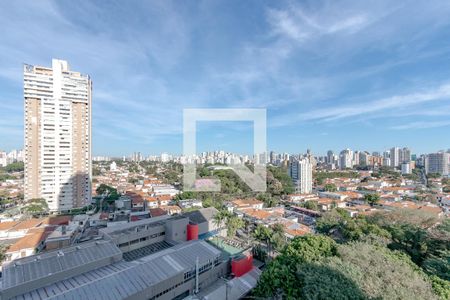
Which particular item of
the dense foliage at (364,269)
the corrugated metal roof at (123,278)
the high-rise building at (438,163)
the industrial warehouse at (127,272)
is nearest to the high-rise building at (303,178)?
the dense foliage at (364,269)

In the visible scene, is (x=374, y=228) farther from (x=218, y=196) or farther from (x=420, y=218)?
(x=218, y=196)

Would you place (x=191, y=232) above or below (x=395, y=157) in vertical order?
below

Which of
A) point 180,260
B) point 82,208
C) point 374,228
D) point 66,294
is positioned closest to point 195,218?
point 180,260

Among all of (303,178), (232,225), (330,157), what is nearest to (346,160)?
(330,157)

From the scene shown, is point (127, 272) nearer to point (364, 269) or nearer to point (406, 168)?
point (364, 269)

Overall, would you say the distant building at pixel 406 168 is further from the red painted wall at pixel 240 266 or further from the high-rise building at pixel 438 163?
the red painted wall at pixel 240 266

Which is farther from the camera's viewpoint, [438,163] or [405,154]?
[405,154]

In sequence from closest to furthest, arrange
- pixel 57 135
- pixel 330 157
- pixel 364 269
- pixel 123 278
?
1. pixel 364 269
2. pixel 123 278
3. pixel 57 135
4. pixel 330 157
